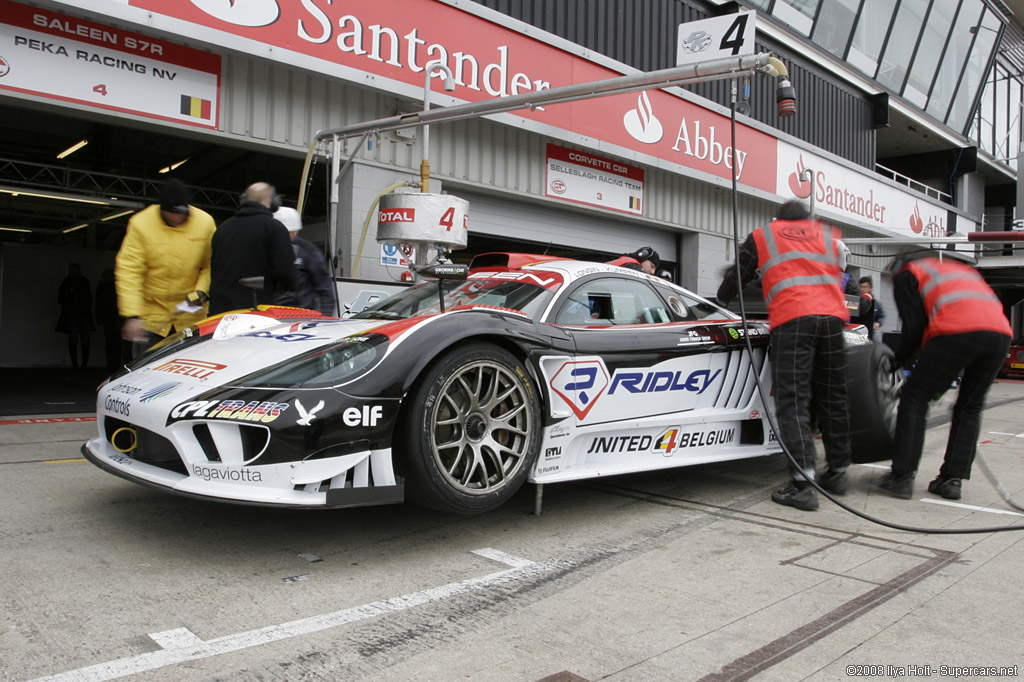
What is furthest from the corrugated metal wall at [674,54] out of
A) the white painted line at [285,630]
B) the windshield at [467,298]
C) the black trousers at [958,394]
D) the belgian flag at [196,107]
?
the white painted line at [285,630]

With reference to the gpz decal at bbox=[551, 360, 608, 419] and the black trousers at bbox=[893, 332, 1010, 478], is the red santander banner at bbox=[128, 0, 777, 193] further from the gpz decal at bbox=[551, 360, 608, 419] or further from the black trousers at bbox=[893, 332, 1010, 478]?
the gpz decal at bbox=[551, 360, 608, 419]

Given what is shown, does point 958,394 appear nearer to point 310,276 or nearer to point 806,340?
point 806,340

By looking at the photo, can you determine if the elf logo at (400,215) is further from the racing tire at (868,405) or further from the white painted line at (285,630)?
the white painted line at (285,630)

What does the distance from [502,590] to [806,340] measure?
2.42 m

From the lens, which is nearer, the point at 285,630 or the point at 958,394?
the point at 285,630

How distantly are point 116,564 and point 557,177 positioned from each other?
9389 millimetres

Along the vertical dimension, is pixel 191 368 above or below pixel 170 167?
below

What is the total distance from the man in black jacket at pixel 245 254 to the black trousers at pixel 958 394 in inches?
149

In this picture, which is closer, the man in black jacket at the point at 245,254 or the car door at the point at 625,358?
the car door at the point at 625,358

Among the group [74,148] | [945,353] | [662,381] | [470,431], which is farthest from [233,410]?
[74,148]

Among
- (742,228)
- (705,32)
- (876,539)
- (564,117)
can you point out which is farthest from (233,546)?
(742,228)

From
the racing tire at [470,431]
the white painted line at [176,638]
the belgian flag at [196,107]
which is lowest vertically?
the white painted line at [176,638]

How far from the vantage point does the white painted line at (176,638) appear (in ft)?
7.14

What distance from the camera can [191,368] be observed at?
3.20 m
